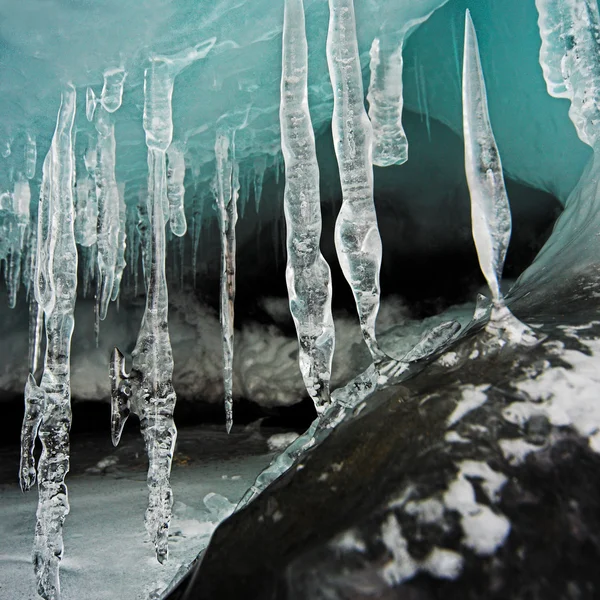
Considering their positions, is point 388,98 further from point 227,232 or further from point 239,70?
point 227,232

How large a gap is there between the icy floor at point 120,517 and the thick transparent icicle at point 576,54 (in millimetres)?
2500

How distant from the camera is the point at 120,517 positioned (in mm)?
3229

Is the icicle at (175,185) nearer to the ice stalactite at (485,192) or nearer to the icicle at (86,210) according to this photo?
the icicle at (86,210)

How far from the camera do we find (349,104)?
2035 mm

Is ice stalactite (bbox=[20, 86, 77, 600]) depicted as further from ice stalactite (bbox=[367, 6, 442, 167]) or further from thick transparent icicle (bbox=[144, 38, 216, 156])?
ice stalactite (bbox=[367, 6, 442, 167])

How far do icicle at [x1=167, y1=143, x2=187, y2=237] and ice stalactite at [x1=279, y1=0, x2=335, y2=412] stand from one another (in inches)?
68.7

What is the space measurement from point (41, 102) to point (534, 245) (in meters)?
5.33

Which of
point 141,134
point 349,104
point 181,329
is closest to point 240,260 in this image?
point 181,329

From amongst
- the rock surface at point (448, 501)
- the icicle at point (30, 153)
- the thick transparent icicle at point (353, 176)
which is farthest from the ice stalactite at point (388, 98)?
the icicle at point (30, 153)

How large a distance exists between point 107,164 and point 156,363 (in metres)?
1.45

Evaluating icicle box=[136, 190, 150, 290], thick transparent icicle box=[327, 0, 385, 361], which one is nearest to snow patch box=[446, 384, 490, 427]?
thick transparent icicle box=[327, 0, 385, 361]

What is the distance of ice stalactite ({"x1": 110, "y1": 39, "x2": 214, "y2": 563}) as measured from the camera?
230cm

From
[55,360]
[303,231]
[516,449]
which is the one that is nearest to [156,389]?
[55,360]

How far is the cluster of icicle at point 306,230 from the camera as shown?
1491mm
